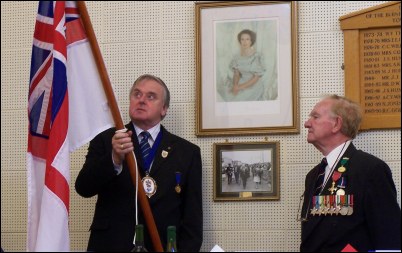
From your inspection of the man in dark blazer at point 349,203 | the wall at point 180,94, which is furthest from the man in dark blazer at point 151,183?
the man in dark blazer at point 349,203

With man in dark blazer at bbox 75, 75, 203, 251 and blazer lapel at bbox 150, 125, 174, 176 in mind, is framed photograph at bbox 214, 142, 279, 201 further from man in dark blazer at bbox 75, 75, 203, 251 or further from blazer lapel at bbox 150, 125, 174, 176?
blazer lapel at bbox 150, 125, 174, 176

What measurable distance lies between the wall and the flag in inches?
51.2

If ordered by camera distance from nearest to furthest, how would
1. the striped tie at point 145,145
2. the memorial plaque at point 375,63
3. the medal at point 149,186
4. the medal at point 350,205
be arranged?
the medal at point 350,205 < the medal at point 149,186 < the striped tie at point 145,145 < the memorial plaque at point 375,63

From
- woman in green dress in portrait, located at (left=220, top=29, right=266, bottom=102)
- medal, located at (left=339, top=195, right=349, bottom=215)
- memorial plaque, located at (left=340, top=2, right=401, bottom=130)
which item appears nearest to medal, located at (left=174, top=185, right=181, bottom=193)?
woman in green dress in portrait, located at (left=220, top=29, right=266, bottom=102)

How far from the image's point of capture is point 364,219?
344 cm

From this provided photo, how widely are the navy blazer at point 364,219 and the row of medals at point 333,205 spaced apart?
0.07 ft

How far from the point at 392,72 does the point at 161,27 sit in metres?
1.39

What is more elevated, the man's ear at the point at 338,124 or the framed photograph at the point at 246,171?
the man's ear at the point at 338,124

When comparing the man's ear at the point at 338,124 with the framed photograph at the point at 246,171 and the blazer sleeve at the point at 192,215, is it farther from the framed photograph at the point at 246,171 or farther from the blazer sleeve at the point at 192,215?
the blazer sleeve at the point at 192,215

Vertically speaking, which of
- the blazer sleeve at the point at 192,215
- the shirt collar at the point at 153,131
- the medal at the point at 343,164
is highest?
the shirt collar at the point at 153,131

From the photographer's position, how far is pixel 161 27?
14.5 ft

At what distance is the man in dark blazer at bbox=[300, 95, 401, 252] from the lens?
3348 mm

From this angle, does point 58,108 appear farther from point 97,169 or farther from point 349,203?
point 349,203

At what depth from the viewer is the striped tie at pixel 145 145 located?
389cm
